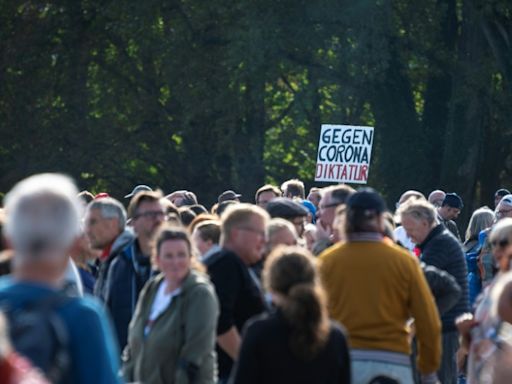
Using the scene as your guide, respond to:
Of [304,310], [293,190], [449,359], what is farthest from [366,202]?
[293,190]

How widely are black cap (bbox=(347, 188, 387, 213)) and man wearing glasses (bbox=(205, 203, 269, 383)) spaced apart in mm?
546

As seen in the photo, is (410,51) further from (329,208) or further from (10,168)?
(329,208)

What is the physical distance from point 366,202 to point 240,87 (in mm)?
25542

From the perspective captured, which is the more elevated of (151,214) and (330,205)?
(330,205)

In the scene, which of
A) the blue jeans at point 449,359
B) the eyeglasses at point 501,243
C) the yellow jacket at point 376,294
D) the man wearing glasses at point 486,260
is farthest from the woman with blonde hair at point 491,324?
the man wearing glasses at point 486,260

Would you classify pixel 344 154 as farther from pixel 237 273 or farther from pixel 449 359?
pixel 237 273

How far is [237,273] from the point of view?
24.9 feet

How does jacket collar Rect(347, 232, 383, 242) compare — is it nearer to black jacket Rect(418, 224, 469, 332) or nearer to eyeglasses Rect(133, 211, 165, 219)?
eyeglasses Rect(133, 211, 165, 219)

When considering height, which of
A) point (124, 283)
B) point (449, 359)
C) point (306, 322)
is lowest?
point (449, 359)

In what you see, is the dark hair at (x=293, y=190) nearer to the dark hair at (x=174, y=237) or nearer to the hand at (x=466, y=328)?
the dark hair at (x=174, y=237)

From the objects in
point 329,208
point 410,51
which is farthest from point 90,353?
point 410,51

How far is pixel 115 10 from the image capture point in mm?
33156

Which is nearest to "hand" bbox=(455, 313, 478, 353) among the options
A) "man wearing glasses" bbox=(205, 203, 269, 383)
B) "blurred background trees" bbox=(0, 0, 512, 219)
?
"man wearing glasses" bbox=(205, 203, 269, 383)

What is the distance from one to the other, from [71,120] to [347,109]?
6909 millimetres
